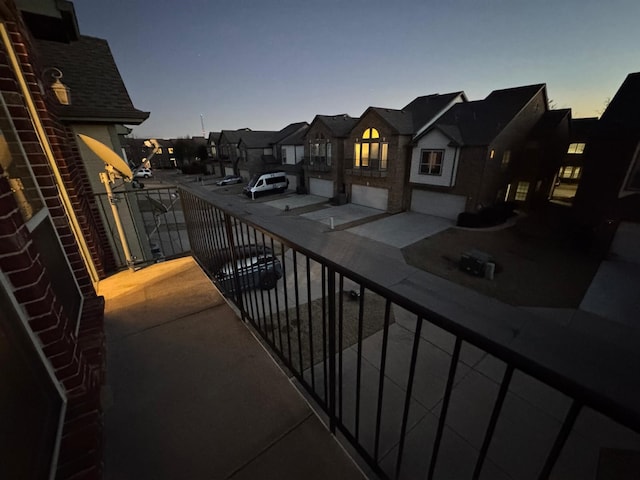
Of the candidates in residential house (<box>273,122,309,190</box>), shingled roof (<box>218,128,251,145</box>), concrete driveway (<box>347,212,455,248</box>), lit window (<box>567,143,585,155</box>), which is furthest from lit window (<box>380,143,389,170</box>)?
shingled roof (<box>218,128,251,145</box>)

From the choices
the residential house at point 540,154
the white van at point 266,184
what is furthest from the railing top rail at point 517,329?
the white van at point 266,184

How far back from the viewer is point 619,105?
34.6 ft

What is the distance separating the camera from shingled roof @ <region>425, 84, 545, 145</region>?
13484 millimetres

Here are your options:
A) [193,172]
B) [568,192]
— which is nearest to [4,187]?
[568,192]

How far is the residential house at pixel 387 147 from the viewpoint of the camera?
15555 millimetres

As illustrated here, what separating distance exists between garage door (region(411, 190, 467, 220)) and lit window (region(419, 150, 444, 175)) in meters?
1.24

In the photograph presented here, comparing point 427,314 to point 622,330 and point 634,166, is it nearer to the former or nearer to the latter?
point 622,330

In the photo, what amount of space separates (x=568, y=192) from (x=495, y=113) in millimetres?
14196

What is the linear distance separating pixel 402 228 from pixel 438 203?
3538mm

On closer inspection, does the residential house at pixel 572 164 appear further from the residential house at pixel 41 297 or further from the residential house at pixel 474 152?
the residential house at pixel 41 297

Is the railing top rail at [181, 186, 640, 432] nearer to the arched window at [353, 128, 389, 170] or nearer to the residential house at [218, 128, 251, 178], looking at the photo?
the arched window at [353, 128, 389, 170]

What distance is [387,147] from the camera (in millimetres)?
15766

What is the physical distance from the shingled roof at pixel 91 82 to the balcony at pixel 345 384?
2.73 meters

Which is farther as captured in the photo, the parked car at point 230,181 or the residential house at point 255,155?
the parked car at point 230,181
